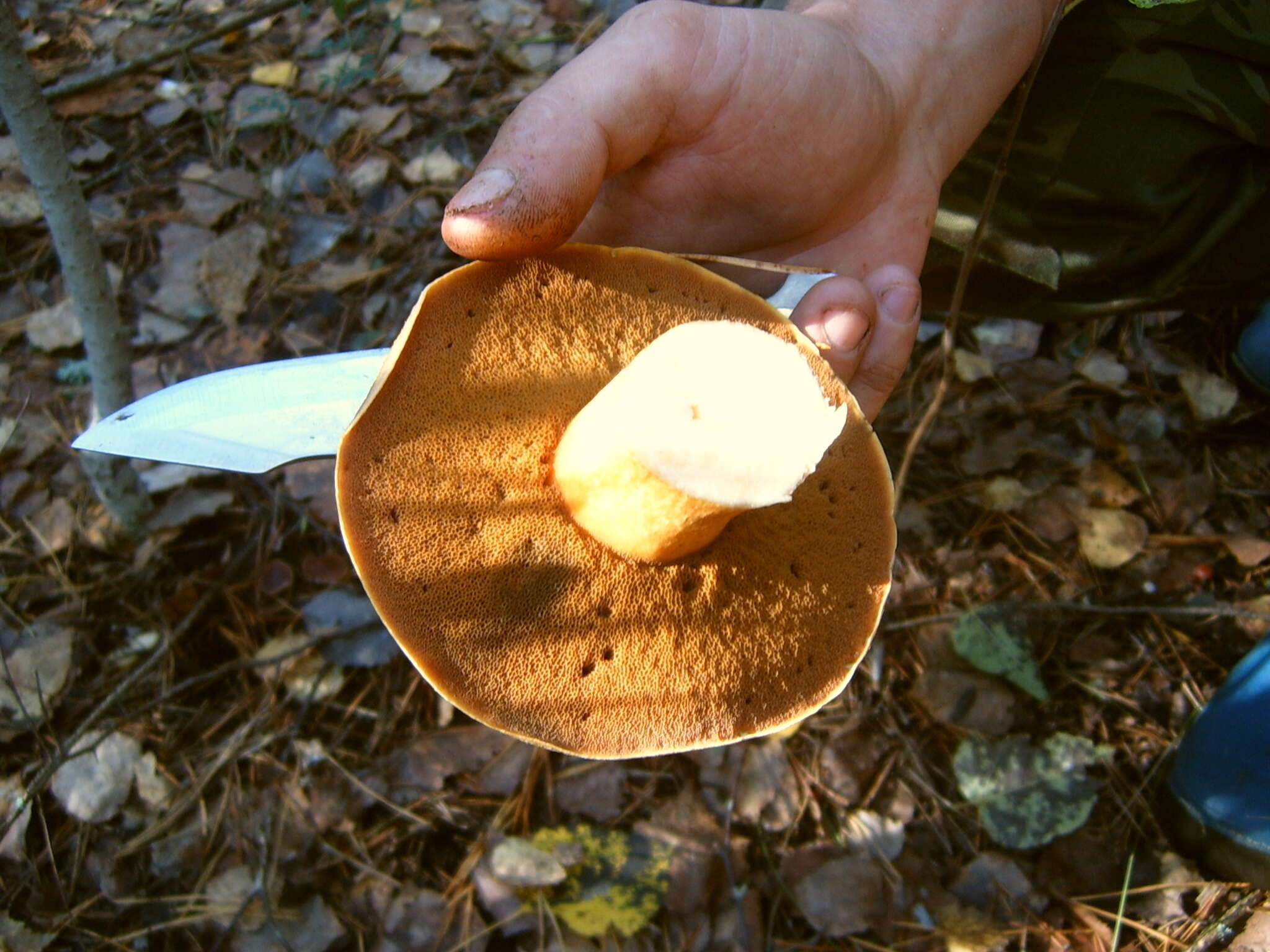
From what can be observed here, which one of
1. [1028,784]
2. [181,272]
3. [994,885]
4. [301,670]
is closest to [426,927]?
[301,670]

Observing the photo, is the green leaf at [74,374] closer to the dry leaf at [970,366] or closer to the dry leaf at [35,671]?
the dry leaf at [35,671]

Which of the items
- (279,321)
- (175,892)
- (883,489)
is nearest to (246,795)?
(175,892)

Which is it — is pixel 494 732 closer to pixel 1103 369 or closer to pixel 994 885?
pixel 994 885

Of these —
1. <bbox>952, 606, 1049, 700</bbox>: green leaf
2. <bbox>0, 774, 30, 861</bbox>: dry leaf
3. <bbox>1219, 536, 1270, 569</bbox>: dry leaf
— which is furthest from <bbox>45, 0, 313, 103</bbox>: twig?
<bbox>1219, 536, 1270, 569</bbox>: dry leaf

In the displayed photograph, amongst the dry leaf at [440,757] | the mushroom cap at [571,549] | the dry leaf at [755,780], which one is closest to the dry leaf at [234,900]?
the dry leaf at [440,757]

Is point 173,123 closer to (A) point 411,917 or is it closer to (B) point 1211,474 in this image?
(A) point 411,917

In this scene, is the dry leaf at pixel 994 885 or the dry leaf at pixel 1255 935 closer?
the dry leaf at pixel 1255 935
